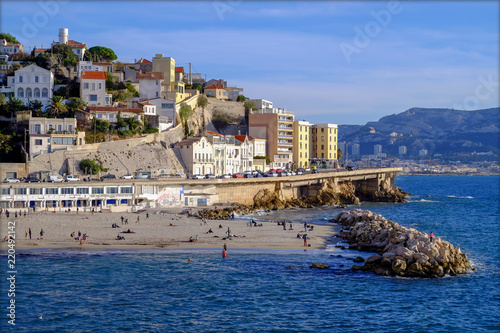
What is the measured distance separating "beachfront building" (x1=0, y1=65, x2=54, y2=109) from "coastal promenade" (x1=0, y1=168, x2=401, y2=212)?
96.4 feet

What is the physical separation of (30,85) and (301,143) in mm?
52106

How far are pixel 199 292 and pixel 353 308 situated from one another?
9525 millimetres

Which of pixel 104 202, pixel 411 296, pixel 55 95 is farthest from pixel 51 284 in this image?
pixel 55 95

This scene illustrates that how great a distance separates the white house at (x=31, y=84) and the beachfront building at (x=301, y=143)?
47.1 metres

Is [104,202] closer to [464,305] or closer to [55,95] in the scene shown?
[55,95]

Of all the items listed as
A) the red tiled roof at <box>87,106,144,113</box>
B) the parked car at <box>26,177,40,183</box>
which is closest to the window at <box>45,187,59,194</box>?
the parked car at <box>26,177,40,183</box>

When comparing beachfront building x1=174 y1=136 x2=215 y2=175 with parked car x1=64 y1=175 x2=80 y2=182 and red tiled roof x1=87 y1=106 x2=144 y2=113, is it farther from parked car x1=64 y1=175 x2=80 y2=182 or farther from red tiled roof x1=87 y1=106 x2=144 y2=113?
parked car x1=64 y1=175 x2=80 y2=182

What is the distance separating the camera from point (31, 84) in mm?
92750

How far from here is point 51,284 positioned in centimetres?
3847

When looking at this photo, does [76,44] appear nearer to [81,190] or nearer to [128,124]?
[128,124]

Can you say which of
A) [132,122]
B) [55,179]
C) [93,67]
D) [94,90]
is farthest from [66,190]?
[93,67]

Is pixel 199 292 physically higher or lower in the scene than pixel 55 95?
lower

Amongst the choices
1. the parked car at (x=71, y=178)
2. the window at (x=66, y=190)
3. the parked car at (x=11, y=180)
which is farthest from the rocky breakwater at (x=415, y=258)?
the parked car at (x=11, y=180)

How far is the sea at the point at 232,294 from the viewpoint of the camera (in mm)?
32688
